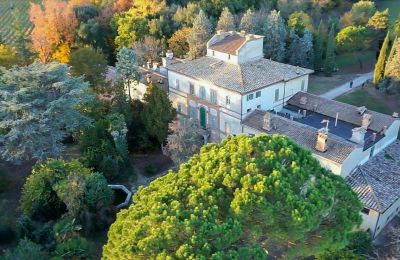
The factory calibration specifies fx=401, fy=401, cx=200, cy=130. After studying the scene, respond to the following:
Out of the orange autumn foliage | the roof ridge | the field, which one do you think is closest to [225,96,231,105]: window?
the roof ridge

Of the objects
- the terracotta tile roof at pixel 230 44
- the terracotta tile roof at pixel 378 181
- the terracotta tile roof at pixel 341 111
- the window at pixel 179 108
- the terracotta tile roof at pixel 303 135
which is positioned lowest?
the terracotta tile roof at pixel 378 181

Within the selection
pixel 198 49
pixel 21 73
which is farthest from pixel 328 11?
pixel 21 73

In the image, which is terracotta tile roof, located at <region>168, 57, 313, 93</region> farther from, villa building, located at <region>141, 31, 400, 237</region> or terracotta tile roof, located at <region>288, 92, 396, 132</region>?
terracotta tile roof, located at <region>288, 92, 396, 132</region>

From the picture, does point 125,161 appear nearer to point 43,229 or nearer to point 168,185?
point 43,229

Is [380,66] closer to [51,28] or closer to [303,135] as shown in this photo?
[303,135]

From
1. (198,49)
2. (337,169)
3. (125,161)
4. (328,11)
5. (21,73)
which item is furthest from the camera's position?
(328,11)

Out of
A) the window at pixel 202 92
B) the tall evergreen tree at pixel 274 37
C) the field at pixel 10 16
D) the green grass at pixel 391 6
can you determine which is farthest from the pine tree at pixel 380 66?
the field at pixel 10 16

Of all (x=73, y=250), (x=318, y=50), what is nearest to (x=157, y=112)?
(x=73, y=250)

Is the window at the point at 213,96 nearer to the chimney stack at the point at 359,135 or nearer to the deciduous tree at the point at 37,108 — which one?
the deciduous tree at the point at 37,108
